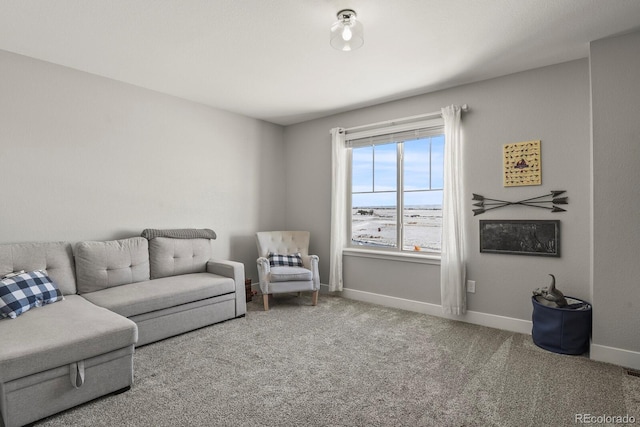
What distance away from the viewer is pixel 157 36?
2508 mm

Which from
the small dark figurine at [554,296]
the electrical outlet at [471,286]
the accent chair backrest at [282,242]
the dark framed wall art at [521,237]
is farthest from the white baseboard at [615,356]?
the accent chair backrest at [282,242]

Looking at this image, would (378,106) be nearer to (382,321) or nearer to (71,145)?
(382,321)

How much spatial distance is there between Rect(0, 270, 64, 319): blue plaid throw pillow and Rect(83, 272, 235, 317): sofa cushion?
305mm

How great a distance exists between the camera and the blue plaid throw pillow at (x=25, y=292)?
2.21 m

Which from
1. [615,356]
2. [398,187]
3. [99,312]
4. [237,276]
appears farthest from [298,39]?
[615,356]

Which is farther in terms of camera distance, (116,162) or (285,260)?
(285,260)

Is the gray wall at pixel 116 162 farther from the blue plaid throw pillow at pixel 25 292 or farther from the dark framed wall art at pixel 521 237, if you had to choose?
the dark framed wall art at pixel 521 237

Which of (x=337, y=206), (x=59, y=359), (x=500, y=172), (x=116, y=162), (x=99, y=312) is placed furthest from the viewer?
(x=337, y=206)

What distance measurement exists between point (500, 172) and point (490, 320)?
1.49 m

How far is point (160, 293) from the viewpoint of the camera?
9.54 ft

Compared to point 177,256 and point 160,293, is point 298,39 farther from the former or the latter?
point 177,256

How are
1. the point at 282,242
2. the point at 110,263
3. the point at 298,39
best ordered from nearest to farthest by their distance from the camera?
the point at 298,39, the point at 110,263, the point at 282,242

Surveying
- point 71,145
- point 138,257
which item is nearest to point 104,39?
point 71,145

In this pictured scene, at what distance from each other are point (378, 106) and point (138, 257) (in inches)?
129
